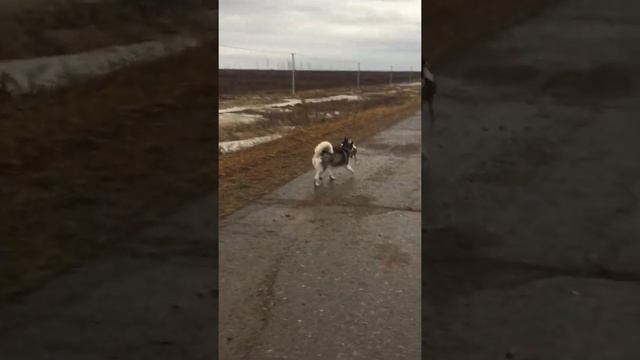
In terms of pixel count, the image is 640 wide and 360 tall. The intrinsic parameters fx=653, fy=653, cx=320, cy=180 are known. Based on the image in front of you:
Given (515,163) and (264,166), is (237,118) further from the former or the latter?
(515,163)

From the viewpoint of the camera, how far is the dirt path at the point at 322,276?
10.5 ft

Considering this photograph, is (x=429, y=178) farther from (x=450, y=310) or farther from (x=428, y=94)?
(x=450, y=310)

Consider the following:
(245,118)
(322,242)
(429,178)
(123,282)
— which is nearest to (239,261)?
(322,242)

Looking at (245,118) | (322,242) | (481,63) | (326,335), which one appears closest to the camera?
(481,63)

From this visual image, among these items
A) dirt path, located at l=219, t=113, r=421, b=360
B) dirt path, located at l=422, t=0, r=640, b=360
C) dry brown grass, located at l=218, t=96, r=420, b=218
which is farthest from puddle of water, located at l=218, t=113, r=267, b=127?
dirt path, located at l=422, t=0, r=640, b=360

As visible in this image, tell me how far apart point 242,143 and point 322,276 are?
8.62 meters

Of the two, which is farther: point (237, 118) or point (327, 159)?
point (237, 118)

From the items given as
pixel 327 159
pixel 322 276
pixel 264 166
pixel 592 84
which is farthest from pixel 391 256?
pixel 264 166

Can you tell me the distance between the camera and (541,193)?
1.62m

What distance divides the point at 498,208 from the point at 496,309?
26 centimetres

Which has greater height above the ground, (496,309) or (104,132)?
(104,132)

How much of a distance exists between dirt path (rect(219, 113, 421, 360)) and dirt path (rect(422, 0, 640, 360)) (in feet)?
4.70

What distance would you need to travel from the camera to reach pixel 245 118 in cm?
1781

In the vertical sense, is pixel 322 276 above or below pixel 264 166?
below
